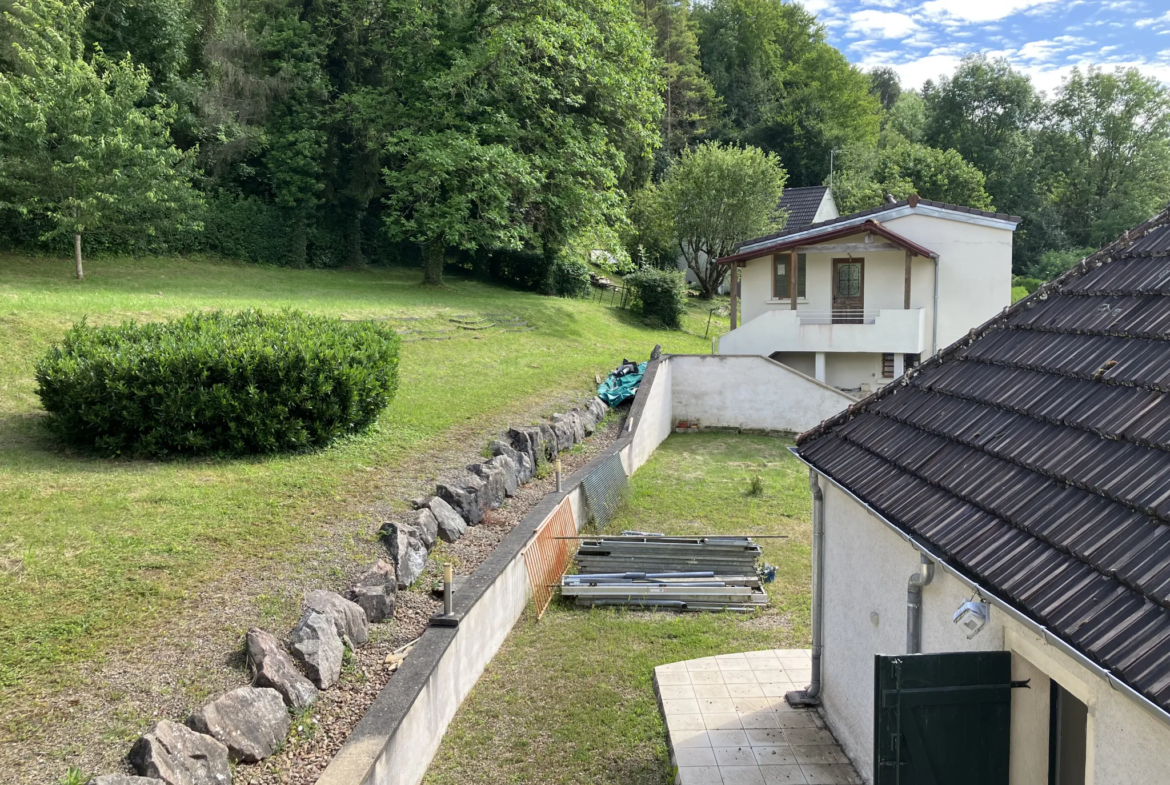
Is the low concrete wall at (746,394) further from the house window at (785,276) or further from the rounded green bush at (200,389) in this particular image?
the rounded green bush at (200,389)

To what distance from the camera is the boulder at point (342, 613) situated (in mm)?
7062

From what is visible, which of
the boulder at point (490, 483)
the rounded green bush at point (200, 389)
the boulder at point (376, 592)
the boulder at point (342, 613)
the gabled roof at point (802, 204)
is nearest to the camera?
the boulder at point (342, 613)

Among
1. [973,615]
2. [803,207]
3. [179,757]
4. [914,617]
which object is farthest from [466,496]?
[803,207]

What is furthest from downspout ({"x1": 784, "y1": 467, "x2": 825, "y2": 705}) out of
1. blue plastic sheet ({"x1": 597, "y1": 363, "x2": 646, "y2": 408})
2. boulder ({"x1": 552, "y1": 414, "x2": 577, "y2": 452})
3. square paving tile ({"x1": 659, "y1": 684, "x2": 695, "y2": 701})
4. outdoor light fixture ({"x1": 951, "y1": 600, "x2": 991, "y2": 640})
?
blue plastic sheet ({"x1": 597, "y1": 363, "x2": 646, "y2": 408})

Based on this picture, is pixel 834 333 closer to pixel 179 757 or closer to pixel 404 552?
pixel 404 552

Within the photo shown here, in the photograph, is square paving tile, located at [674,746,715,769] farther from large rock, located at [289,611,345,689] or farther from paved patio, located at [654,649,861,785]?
large rock, located at [289,611,345,689]

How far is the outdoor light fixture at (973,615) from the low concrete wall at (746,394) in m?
16.3

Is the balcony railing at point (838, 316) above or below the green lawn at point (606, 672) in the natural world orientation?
above

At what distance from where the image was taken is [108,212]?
22.9 m

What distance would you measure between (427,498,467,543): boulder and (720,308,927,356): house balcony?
14907 millimetres

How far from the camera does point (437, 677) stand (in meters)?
7.04

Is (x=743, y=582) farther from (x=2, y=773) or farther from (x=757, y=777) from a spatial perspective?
(x=2, y=773)

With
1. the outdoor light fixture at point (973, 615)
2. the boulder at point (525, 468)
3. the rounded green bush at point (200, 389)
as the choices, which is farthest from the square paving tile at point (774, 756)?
the rounded green bush at point (200, 389)

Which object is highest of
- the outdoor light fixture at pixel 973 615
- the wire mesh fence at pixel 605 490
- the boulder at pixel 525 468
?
the outdoor light fixture at pixel 973 615
